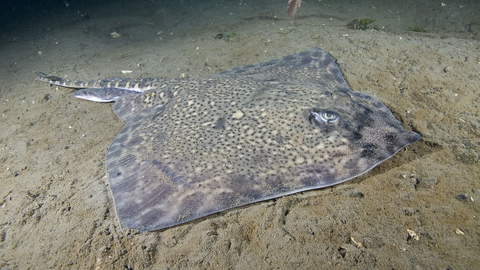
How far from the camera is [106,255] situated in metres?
2.42

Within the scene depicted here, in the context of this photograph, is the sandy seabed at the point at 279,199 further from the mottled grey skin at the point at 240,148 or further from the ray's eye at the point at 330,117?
the ray's eye at the point at 330,117

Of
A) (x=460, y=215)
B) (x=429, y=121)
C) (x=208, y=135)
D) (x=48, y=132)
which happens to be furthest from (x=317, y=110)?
(x=48, y=132)

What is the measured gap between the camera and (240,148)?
2793mm

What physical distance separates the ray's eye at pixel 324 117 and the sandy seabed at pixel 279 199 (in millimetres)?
781

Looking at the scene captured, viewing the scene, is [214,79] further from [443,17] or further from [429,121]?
[443,17]

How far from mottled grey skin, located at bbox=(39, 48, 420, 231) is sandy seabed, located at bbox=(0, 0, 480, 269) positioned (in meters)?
0.37

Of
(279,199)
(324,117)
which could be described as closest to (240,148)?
(279,199)

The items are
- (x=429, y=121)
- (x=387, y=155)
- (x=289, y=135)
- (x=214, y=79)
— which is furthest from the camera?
(x=214, y=79)

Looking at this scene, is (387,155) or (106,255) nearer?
(106,255)

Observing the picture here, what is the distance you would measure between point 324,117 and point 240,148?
1080 mm

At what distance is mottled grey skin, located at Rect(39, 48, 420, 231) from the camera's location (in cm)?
245

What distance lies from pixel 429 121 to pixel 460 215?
172cm

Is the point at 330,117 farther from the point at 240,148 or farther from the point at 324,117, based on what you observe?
the point at 240,148

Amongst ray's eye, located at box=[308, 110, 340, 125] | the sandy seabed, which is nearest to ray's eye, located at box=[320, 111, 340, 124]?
ray's eye, located at box=[308, 110, 340, 125]
